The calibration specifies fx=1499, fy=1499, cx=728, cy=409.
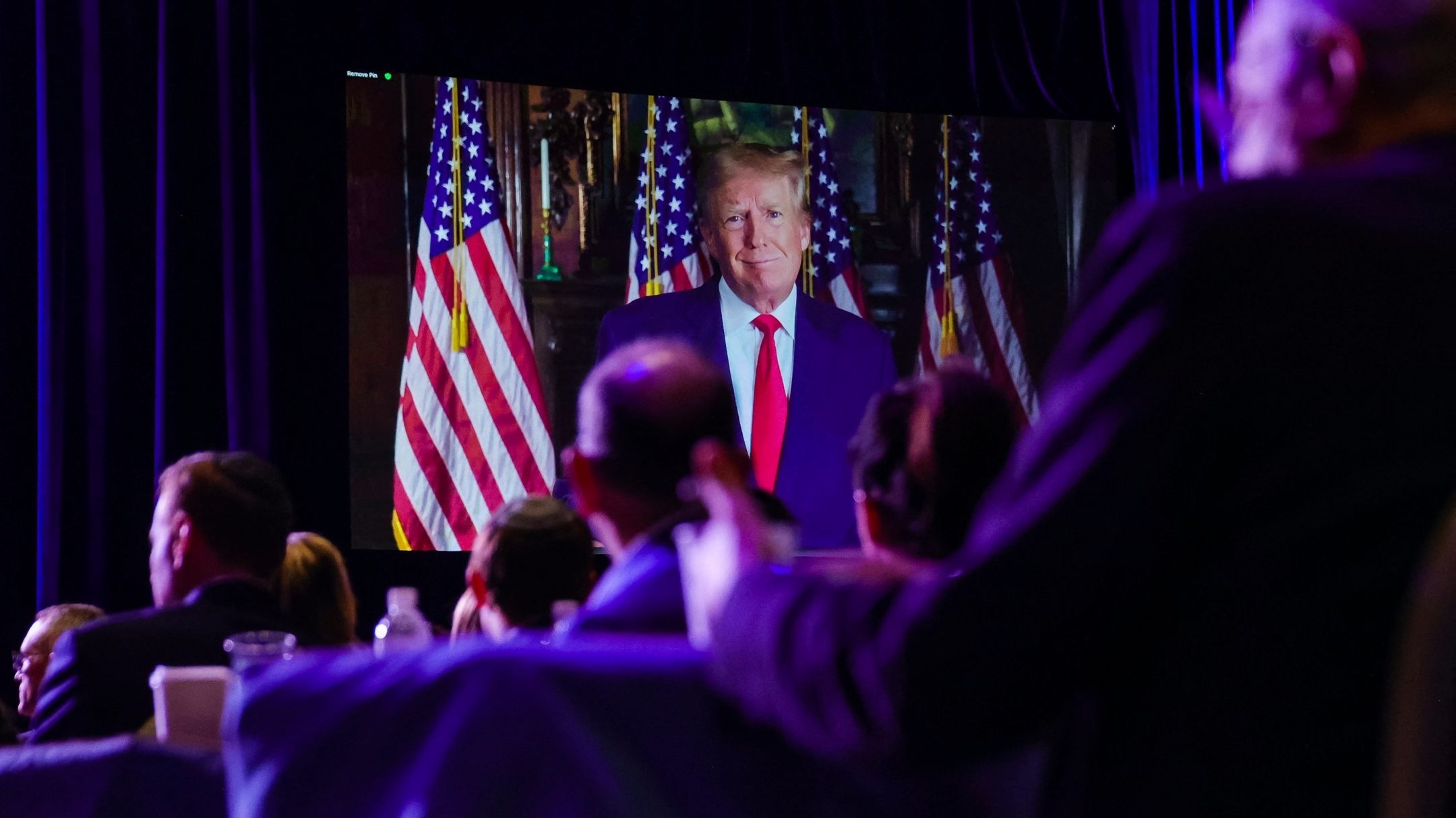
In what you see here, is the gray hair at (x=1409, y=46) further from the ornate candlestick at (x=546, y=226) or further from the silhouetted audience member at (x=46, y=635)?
the ornate candlestick at (x=546, y=226)

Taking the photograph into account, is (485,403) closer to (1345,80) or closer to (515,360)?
(515,360)

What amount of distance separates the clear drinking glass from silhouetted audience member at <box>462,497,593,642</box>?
107cm

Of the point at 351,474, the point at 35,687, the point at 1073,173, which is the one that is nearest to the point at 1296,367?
the point at 35,687

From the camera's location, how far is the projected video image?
19.0 feet

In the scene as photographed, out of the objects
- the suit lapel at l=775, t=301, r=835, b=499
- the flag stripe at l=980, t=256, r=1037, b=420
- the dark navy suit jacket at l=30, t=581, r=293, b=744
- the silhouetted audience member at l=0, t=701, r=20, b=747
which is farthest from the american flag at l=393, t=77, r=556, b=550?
the dark navy suit jacket at l=30, t=581, r=293, b=744

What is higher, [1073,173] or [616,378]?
[1073,173]

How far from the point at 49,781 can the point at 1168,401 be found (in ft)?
3.96

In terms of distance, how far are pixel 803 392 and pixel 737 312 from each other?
0.43 meters

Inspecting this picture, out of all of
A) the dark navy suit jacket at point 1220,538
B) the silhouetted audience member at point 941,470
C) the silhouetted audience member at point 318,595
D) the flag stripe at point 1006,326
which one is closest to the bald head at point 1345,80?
the dark navy suit jacket at point 1220,538

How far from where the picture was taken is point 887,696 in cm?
72

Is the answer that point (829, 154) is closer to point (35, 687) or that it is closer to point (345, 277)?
point (345, 277)

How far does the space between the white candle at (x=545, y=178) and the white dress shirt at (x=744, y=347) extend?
764mm

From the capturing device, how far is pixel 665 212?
6074 millimetres

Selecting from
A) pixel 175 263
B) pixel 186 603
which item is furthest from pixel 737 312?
pixel 186 603
